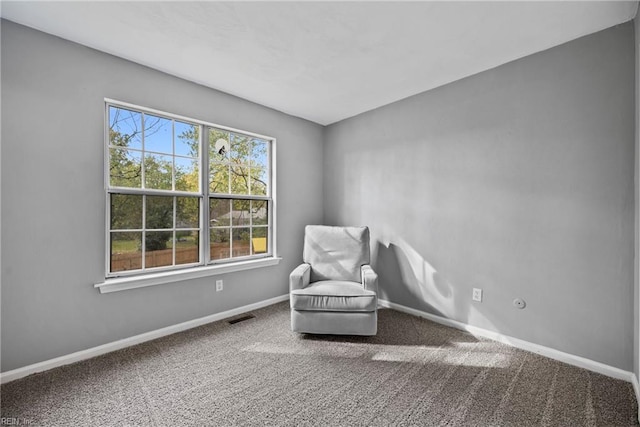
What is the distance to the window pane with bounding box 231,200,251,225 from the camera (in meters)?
3.28

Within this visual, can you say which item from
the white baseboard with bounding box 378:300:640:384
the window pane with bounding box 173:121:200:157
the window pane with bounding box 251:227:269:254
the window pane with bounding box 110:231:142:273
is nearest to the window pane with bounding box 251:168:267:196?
the window pane with bounding box 251:227:269:254

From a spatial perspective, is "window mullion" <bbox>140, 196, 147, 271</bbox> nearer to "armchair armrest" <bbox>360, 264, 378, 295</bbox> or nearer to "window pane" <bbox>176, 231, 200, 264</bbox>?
"window pane" <bbox>176, 231, 200, 264</bbox>

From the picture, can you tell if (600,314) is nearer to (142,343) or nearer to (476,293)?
(476,293)

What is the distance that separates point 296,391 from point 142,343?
1544mm

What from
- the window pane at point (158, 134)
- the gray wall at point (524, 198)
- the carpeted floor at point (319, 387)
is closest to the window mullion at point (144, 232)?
the window pane at point (158, 134)

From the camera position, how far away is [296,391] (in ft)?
5.97

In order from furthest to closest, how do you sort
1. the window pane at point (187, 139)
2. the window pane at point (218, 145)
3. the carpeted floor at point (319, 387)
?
Result: the window pane at point (218, 145)
the window pane at point (187, 139)
the carpeted floor at point (319, 387)

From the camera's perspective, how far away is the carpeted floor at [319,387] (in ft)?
5.21

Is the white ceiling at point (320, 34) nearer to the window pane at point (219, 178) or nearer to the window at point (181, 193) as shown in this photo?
the window at point (181, 193)

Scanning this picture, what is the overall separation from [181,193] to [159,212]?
0.88ft

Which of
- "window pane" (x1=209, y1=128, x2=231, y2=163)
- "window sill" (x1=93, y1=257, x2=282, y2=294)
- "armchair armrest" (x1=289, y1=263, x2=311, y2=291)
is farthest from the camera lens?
"window pane" (x1=209, y1=128, x2=231, y2=163)

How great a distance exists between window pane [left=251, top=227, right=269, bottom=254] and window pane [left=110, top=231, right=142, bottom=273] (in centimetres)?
123

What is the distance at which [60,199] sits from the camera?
210 centimetres

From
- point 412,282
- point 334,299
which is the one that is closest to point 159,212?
point 334,299
